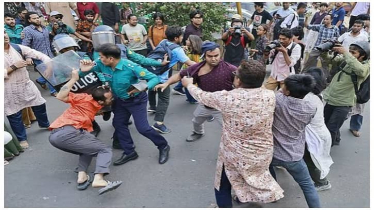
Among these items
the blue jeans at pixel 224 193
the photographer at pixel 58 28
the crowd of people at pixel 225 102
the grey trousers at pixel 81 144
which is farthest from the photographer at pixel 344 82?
the photographer at pixel 58 28

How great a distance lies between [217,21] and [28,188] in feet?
18.3

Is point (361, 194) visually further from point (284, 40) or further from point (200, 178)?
point (284, 40)

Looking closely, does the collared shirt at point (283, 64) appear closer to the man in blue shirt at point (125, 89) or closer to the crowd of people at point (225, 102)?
the crowd of people at point (225, 102)

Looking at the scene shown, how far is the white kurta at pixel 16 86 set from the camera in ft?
12.1

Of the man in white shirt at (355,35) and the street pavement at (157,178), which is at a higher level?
the man in white shirt at (355,35)

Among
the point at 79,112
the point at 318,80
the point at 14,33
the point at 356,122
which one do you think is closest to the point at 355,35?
the point at 356,122

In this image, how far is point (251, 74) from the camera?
7.37ft

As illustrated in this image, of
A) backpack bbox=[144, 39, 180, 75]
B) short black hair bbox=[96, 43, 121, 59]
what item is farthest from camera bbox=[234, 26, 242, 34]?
short black hair bbox=[96, 43, 121, 59]

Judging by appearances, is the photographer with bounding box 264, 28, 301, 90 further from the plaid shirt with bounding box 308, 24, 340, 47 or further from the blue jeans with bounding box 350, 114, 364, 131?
the plaid shirt with bounding box 308, 24, 340, 47

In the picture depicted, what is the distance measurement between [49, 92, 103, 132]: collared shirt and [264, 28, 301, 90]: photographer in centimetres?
225

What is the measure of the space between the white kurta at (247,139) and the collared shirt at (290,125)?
12 centimetres

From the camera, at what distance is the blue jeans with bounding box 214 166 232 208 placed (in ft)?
8.52

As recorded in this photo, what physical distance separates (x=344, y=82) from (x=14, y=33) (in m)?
5.09

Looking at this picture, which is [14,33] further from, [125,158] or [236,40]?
[236,40]
